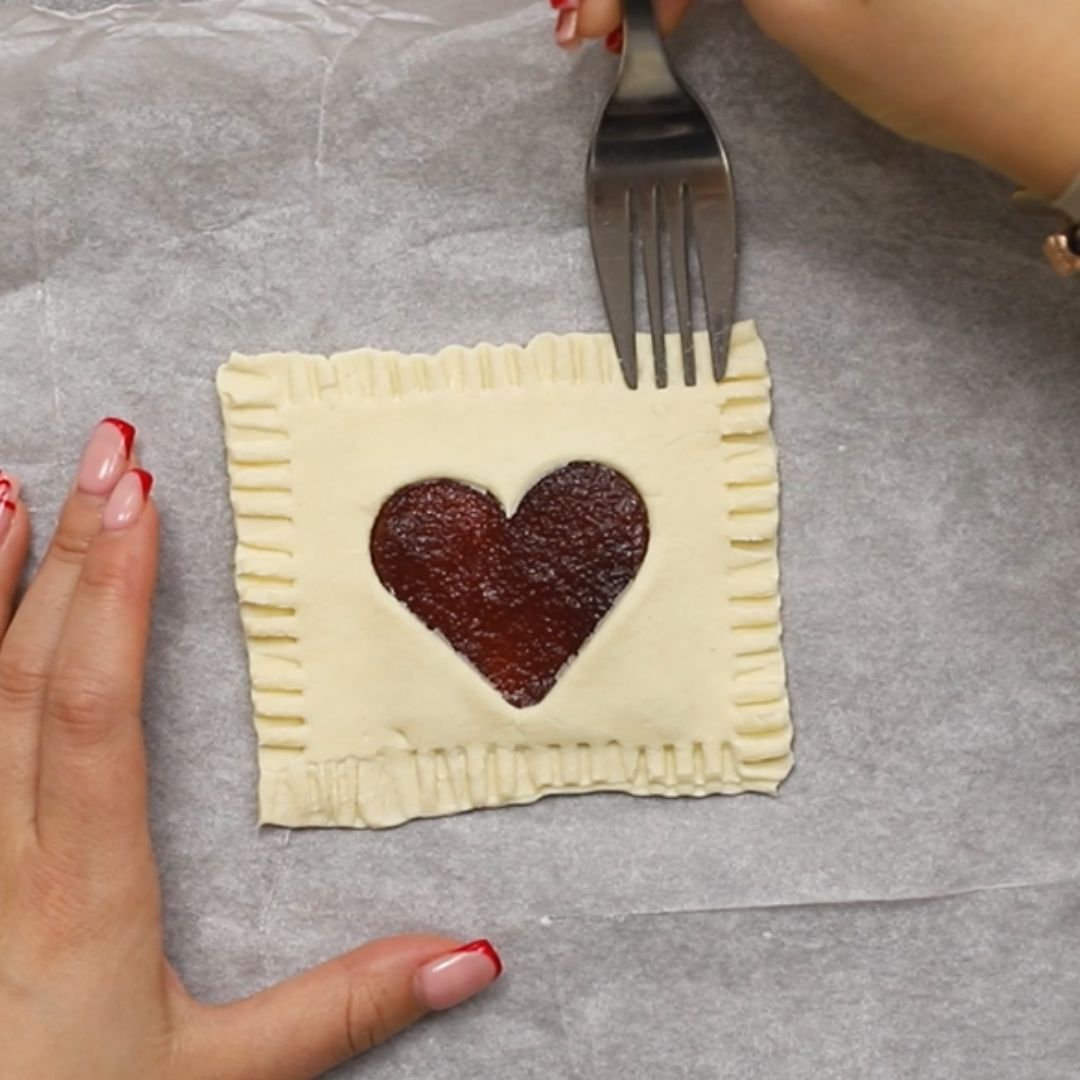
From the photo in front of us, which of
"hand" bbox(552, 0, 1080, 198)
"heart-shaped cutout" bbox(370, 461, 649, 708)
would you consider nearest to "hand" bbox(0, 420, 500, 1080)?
"heart-shaped cutout" bbox(370, 461, 649, 708)

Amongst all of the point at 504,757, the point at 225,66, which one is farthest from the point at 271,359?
the point at 504,757

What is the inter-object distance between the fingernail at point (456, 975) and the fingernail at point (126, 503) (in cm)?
39

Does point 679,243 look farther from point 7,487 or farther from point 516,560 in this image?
point 7,487

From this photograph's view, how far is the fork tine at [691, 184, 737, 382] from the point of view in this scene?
1.07 meters

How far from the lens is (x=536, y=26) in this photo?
1093 mm

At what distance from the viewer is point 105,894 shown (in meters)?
1.02

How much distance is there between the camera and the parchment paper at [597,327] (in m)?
1.10

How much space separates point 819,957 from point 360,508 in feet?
1.62

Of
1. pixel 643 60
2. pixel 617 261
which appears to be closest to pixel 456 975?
pixel 617 261

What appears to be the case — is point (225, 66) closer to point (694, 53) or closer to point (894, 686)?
point (694, 53)

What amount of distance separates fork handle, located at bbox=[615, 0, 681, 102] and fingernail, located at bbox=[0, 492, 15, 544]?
546 millimetres

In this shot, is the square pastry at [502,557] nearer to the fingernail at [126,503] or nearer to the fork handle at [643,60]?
the fingernail at [126,503]

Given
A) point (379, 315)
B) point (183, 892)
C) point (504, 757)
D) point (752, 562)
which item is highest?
point (379, 315)

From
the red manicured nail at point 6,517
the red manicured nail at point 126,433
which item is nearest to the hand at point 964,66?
the red manicured nail at point 126,433
